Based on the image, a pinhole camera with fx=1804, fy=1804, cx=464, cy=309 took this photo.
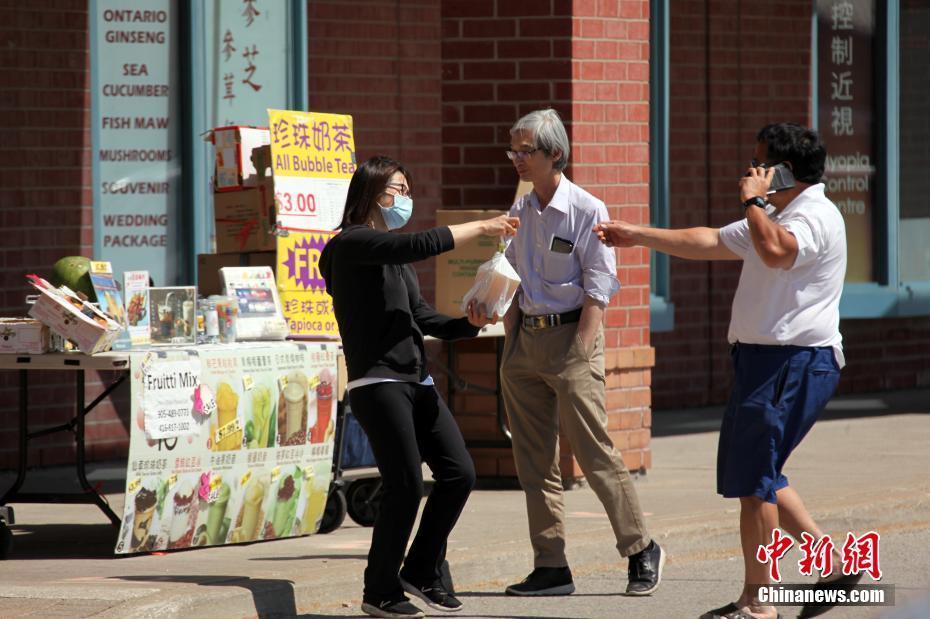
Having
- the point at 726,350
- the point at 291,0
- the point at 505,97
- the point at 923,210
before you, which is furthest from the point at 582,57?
the point at 923,210

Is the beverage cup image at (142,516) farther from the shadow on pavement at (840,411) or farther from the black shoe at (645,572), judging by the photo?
the shadow on pavement at (840,411)

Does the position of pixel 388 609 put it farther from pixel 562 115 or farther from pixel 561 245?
pixel 562 115

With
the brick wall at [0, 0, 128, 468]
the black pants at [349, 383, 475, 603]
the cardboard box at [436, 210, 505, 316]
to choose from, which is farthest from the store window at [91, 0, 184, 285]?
the black pants at [349, 383, 475, 603]

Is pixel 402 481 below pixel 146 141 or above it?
below

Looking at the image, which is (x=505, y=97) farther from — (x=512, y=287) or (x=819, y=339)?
(x=819, y=339)

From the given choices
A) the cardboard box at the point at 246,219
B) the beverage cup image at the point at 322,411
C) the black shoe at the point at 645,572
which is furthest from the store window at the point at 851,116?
the black shoe at the point at 645,572

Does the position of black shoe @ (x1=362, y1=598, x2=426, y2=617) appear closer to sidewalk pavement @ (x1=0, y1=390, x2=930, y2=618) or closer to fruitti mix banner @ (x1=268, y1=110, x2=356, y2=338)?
sidewalk pavement @ (x1=0, y1=390, x2=930, y2=618)

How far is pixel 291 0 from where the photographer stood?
11000mm

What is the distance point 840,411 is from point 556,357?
6.84m

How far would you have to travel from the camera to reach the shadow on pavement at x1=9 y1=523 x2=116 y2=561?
823 cm

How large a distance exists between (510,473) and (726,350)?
4.42m

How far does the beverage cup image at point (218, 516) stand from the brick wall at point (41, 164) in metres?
2.76

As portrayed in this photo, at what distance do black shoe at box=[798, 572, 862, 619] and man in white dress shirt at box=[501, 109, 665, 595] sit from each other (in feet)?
2.70

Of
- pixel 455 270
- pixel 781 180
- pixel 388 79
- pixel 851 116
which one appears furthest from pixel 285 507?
pixel 851 116
